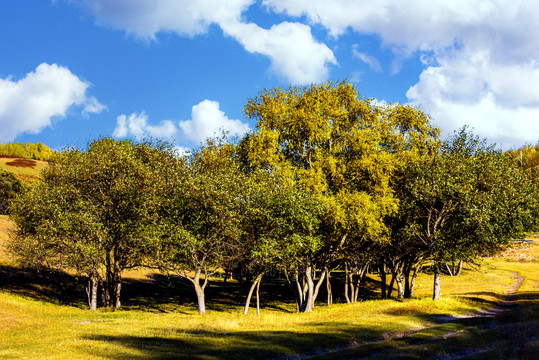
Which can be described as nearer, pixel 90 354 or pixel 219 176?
pixel 90 354

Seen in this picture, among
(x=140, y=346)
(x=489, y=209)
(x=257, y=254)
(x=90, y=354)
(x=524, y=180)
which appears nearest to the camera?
(x=90, y=354)

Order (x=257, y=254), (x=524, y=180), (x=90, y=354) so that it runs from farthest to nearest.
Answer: (x=524, y=180), (x=257, y=254), (x=90, y=354)

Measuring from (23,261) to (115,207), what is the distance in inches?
510

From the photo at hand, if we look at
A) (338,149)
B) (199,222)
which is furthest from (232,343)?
(338,149)

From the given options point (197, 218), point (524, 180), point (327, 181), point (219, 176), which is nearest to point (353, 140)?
point (327, 181)

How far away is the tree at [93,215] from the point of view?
4150cm

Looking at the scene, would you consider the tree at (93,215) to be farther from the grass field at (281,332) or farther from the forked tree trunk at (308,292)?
the forked tree trunk at (308,292)

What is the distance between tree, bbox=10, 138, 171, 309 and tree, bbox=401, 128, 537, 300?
27.5 metres

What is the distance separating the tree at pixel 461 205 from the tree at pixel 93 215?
2753 cm

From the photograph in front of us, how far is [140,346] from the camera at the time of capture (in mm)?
23062

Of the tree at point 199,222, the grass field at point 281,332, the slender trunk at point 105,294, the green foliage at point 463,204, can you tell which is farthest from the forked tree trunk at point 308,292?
the slender trunk at point 105,294

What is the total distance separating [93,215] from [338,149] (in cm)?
2649

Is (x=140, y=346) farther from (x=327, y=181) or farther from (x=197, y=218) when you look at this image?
(x=327, y=181)

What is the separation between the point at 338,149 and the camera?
43.6 m
